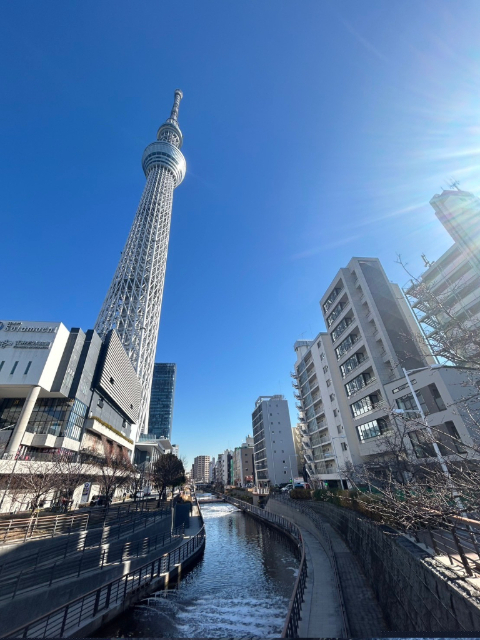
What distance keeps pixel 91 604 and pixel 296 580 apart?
8986 millimetres

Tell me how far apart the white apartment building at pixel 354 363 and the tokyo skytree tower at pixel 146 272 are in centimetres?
5559

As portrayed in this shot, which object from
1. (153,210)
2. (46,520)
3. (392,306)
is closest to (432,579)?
(46,520)

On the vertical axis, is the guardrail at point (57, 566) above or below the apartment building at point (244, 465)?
below

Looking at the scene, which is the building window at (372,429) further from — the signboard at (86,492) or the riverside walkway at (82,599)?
the signboard at (86,492)

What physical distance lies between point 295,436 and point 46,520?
86527 mm

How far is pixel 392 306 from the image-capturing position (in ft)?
123

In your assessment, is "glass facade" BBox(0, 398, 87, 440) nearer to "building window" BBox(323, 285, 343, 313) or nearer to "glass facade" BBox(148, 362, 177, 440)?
"building window" BBox(323, 285, 343, 313)

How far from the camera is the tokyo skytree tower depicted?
8794cm

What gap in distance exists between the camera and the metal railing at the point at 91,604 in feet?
28.2

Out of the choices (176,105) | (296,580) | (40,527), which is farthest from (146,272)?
(176,105)

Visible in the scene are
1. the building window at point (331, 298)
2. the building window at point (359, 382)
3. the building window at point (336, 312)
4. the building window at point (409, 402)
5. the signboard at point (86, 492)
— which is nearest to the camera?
the building window at point (409, 402)

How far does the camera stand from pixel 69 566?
12523 mm

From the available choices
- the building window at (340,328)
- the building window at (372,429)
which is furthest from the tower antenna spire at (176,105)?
the building window at (372,429)

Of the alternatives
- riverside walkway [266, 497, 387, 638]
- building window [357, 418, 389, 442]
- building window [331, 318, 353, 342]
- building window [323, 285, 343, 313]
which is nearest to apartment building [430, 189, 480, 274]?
building window [323, 285, 343, 313]
